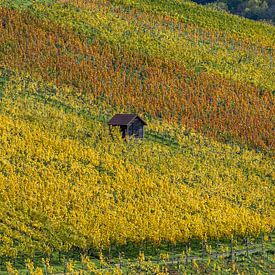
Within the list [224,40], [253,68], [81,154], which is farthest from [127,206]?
[224,40]

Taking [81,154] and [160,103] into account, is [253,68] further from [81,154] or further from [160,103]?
[81,154]

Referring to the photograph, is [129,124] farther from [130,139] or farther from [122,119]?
[130,139]

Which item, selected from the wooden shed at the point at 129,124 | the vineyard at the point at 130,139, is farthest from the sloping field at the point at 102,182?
the wooden shed at the point at 129,124

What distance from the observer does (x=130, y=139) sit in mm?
74562

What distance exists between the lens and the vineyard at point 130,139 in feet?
171

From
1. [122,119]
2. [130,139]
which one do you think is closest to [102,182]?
[130,139]

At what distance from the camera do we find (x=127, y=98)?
86625mm

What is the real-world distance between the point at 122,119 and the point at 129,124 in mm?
1307

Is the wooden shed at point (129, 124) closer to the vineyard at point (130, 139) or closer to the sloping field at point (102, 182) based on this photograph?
the sloping field at point (102, 182)

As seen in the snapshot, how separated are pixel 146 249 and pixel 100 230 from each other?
3.58 metres

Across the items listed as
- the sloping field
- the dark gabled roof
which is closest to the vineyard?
the sloping field

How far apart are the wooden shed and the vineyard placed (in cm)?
146

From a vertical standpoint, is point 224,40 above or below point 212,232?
above

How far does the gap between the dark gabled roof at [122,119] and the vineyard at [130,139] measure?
140cm
